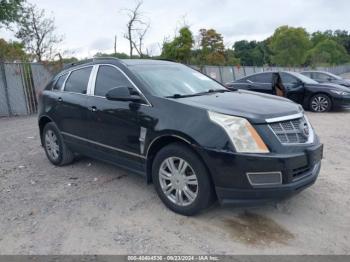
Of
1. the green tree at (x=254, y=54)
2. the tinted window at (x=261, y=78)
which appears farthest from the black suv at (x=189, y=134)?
the green tree at (x=254, y=54)

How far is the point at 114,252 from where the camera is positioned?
328 centimetres

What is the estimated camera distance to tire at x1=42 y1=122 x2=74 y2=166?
581 cm

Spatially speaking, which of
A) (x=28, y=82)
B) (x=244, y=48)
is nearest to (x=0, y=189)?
(x=28, y=82)

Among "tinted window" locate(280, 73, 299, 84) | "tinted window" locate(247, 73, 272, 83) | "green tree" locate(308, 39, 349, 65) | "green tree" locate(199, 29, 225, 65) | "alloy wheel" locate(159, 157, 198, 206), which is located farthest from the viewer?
"green tree" locate(308, 39, 349, 65)

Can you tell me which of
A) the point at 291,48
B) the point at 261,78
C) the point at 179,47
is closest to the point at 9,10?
the point at 261,78

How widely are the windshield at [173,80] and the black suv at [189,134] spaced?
0.02 metres

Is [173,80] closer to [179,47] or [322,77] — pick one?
[322,77]

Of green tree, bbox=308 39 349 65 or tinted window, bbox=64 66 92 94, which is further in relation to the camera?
green tree, bbox=308 39 349 65

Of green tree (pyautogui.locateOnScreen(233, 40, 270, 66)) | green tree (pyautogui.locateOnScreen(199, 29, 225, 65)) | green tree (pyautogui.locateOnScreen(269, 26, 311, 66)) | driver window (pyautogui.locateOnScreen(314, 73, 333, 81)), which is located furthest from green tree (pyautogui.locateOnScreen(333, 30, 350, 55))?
driver window (pyautogui.locateOnScreen(314, 73, 333, 81))

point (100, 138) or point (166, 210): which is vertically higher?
point (100, 138)

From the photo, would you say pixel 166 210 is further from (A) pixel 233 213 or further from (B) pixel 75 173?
(B) pixel 75 173

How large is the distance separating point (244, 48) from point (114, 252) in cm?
9420

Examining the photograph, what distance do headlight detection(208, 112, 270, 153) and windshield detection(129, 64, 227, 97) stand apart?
984 millimetres

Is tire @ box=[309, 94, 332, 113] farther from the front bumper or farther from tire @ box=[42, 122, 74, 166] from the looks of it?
the front bumper
